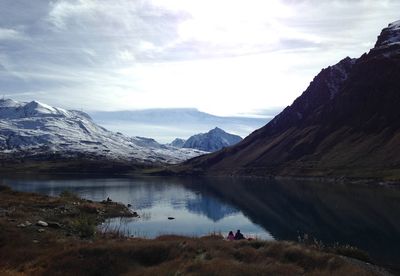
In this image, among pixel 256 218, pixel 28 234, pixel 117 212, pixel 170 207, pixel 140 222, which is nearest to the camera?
pixel 28 234

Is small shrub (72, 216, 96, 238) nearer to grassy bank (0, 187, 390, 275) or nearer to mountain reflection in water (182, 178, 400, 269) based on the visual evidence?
grassy bank (0, 187, 390, 275)

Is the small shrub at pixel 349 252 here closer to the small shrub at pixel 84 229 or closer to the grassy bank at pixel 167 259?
the grassy bank at pixel 167 259

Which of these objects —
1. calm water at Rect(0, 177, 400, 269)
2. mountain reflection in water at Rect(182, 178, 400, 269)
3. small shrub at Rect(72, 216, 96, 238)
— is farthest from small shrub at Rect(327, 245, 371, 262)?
small shrub at Rect(72, 216, 96, 238)

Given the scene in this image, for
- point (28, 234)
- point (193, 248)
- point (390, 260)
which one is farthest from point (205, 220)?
point (193, 248)

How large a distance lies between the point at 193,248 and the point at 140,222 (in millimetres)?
58031

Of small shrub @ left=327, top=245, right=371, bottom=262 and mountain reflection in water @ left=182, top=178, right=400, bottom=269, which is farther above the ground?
small shrub @ left=327, top=245, right=371, bottom=262

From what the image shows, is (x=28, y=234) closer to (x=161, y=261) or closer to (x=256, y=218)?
(x=161, y=261)

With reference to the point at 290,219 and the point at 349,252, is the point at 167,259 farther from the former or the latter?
the point at 290,219

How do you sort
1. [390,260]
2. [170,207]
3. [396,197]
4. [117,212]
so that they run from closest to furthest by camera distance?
[390,260], [117,212], [170,207], [396,197]

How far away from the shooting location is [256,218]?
352 ft

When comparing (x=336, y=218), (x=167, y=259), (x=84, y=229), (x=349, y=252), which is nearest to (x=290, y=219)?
(x=336, y=218)

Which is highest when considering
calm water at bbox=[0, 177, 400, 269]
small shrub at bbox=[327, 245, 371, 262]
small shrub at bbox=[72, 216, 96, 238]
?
small shrub at bbox=[72, 216, 96, 238]

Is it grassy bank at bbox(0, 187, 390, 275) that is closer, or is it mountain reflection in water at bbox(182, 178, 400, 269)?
grassy bank at bbox(0, 187, 390, 275)

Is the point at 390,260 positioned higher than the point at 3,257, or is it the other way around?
the point at 3,257
